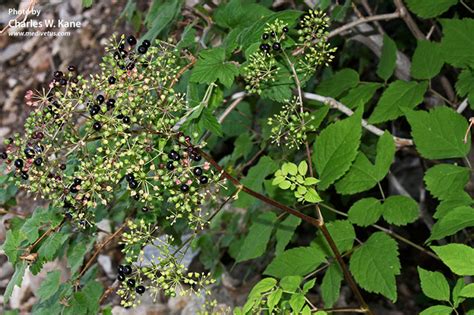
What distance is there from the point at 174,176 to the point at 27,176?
0.46m

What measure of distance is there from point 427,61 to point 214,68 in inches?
41.9

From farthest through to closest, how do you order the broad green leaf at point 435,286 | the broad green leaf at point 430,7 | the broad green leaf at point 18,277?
1. the broad green leaf at point 430,7
2. the broad green leaf at point 18,277
3. the broad green leaf at point 435,286

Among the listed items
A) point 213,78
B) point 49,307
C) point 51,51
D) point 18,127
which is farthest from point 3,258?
point 213,78

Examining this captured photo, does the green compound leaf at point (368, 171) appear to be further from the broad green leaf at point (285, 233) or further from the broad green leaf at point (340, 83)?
the broad green leaf at point (340, 83)

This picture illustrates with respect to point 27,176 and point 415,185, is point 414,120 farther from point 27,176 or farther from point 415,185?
point 415,185

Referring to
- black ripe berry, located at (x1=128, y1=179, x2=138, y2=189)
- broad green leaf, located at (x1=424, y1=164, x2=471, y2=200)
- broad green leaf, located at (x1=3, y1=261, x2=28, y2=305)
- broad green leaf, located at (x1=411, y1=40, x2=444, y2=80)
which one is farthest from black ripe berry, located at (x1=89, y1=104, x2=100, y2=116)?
broad green leaf, located at (x1=411, y1=40, x2=444, y2=80)

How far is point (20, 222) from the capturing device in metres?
2.47

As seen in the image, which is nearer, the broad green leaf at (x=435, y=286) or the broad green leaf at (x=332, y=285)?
the broad green leaf at (x=435, y=286)

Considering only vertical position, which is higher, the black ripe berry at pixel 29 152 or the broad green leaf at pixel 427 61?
the black ripe berry at pixel 29 152

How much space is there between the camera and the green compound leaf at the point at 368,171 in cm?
225

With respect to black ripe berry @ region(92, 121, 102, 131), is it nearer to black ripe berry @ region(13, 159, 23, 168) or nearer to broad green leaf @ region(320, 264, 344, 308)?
black ripe berry @ region(13, 159, 23, 168)

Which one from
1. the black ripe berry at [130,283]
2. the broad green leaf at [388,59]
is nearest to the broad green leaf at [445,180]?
the broad green leaf at [388,59]

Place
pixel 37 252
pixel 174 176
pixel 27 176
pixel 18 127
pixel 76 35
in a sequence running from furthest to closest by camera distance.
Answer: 1. pixel 76 35
2. pixel 18 127
3. pixel 37 252
4. pixel 27 176
5. pixel 174 176

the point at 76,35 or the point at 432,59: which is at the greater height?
the point at 432,59
